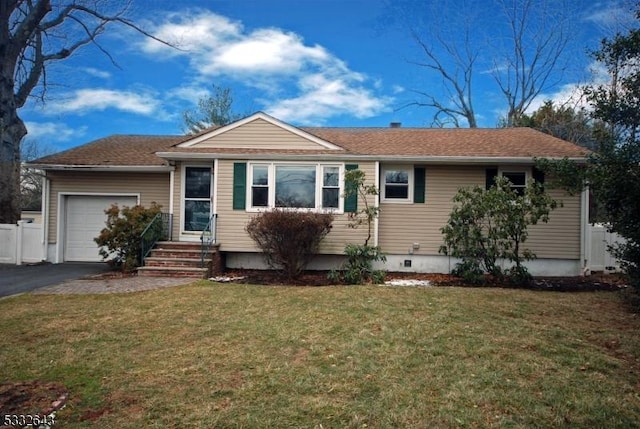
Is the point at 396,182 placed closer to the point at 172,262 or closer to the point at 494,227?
the point at 494,227

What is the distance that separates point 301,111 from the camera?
23.6 m

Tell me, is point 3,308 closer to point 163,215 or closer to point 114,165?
point 163,215

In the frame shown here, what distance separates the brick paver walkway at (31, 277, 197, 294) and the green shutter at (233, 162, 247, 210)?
251 centimetres

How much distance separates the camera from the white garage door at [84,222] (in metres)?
12.6

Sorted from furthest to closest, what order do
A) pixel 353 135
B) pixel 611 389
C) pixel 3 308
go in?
1. pixel 353 135
2. pixel 3 308
3. pixel 611 389

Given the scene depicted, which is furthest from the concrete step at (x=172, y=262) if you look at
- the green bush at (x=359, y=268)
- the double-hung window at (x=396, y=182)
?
the double-hung window at (x=396, y=182)

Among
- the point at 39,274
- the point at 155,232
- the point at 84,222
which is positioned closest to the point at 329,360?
the point at 155,232

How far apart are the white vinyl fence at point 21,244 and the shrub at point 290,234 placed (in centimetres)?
731

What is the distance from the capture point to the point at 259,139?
11234 mm

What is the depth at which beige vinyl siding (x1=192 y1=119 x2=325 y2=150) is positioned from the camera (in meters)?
11.1

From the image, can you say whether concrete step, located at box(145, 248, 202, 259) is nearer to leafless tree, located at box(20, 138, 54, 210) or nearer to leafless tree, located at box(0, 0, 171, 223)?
leafless tree, located at box(0, 0, 171, 223)

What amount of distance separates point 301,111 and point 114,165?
44.3ft

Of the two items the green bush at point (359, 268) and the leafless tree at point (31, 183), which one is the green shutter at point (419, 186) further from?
the leafless tree at point (31, 183)

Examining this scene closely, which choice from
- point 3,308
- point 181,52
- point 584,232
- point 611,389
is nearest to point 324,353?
point 611,389
